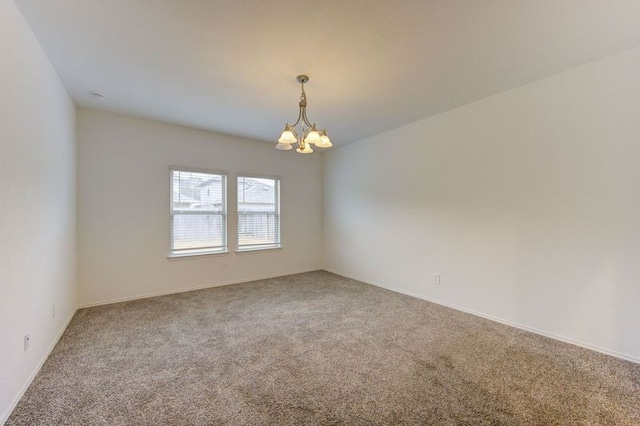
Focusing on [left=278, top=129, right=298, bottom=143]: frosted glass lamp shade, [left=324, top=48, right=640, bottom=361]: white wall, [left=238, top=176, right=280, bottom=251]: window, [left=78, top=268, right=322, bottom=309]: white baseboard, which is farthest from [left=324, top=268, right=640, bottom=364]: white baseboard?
[left=278, top=129, right=298, bottom=143]: frosted glass lamp shade

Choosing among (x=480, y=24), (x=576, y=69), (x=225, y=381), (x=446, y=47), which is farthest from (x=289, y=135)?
(x=576, y=69)

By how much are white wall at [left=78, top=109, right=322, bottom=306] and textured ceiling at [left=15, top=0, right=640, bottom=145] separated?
63cm

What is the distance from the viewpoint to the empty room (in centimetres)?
188

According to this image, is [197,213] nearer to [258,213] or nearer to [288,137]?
[258,213]

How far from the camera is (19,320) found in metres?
1.92

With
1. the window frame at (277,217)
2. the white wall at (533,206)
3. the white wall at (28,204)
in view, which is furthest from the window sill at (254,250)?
the white wall at (28,204)

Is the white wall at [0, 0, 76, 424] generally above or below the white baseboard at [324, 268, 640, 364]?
above

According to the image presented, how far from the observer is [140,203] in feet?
13.4

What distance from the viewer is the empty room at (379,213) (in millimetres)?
1879

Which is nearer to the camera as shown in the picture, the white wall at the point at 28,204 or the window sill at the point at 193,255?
the white wall at the point at 28,204

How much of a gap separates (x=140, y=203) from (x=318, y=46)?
11.1ft

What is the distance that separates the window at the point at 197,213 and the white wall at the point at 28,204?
1475 millimetres

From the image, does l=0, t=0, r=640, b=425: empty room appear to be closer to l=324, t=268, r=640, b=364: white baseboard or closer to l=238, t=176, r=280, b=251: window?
l=324, t=268, r=640, b=364: white baseboard

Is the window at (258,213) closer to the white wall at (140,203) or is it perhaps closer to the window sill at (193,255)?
the white wall at (140,203)
